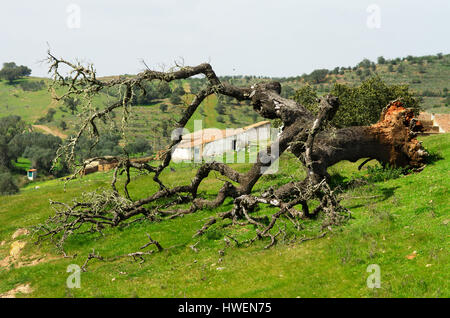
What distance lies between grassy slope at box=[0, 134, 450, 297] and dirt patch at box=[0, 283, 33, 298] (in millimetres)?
249

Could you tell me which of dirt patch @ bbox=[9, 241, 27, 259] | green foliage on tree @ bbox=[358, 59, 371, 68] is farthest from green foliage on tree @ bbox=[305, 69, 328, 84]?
dirt patch @ bbox=[9, 241, 27, 259]

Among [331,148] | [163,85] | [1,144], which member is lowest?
[1,144]

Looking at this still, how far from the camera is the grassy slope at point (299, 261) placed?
8.77 metres

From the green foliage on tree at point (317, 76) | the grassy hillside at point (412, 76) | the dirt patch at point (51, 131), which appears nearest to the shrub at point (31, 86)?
the dirt patch at point (51, 131)

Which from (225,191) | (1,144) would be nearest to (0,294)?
(225,191)

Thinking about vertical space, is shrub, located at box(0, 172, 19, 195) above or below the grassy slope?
below

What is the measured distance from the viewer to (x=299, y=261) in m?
10.4

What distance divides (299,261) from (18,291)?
8372 mm

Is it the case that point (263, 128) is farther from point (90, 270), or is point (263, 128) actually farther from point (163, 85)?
point (90, 270)

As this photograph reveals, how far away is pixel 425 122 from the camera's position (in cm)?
3756

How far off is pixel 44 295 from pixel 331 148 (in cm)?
1266

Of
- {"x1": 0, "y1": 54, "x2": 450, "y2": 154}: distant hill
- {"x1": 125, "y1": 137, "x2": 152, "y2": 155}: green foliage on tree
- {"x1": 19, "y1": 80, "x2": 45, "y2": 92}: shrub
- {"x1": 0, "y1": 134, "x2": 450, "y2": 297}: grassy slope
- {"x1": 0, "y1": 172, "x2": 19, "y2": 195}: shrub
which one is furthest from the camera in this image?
{"x1": 19, "y1": 80, "x2": 45, "y2": 92}: shrub

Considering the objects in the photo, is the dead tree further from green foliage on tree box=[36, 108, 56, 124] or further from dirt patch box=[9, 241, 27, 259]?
green foliage on tree box=[36, 108, 56, 124]

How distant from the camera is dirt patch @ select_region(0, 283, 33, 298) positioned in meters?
10.9
